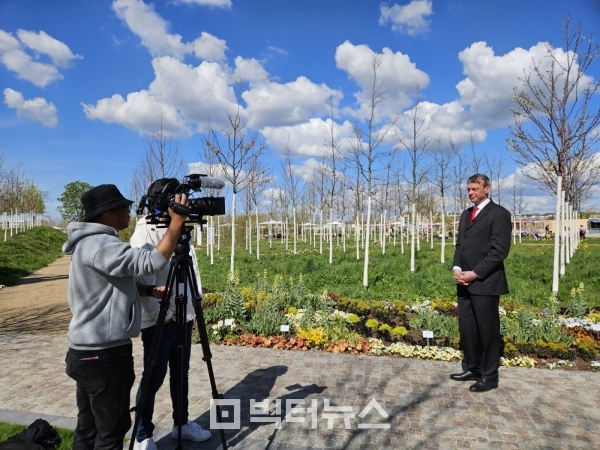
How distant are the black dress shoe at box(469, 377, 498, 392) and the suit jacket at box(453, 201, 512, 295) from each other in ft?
2.75

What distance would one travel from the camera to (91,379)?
205 centimetres

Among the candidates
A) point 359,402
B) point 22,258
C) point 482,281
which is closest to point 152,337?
point 359,402

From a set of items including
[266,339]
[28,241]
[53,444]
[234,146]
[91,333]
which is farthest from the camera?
[28,241]

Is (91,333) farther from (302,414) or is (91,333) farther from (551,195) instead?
(551,195)

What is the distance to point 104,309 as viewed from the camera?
2.08 metres

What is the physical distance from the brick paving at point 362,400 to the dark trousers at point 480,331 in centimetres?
26

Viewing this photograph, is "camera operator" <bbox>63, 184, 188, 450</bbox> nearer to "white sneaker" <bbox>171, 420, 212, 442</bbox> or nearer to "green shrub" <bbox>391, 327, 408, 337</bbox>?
"white sneaker" <bbox>171, 420, 212, 442</bbox>

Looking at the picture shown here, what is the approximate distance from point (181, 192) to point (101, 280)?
63 centimetres

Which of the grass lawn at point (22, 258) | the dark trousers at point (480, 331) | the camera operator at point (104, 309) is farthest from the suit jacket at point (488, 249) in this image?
the grass lawn at point (22, 258)

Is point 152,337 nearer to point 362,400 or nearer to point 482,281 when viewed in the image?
point 362,400

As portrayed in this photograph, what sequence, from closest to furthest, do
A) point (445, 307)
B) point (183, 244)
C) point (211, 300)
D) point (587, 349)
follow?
1. point (183, 244)
2. point (587, 349)
3. point (445, 307)
4. point (211, 300)

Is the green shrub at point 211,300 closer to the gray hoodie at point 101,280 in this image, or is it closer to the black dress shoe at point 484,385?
the black dress shoe at point 484,385

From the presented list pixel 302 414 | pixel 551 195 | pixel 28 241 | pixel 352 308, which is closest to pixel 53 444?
pixel 302 414

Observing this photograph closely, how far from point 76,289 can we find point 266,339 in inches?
148
